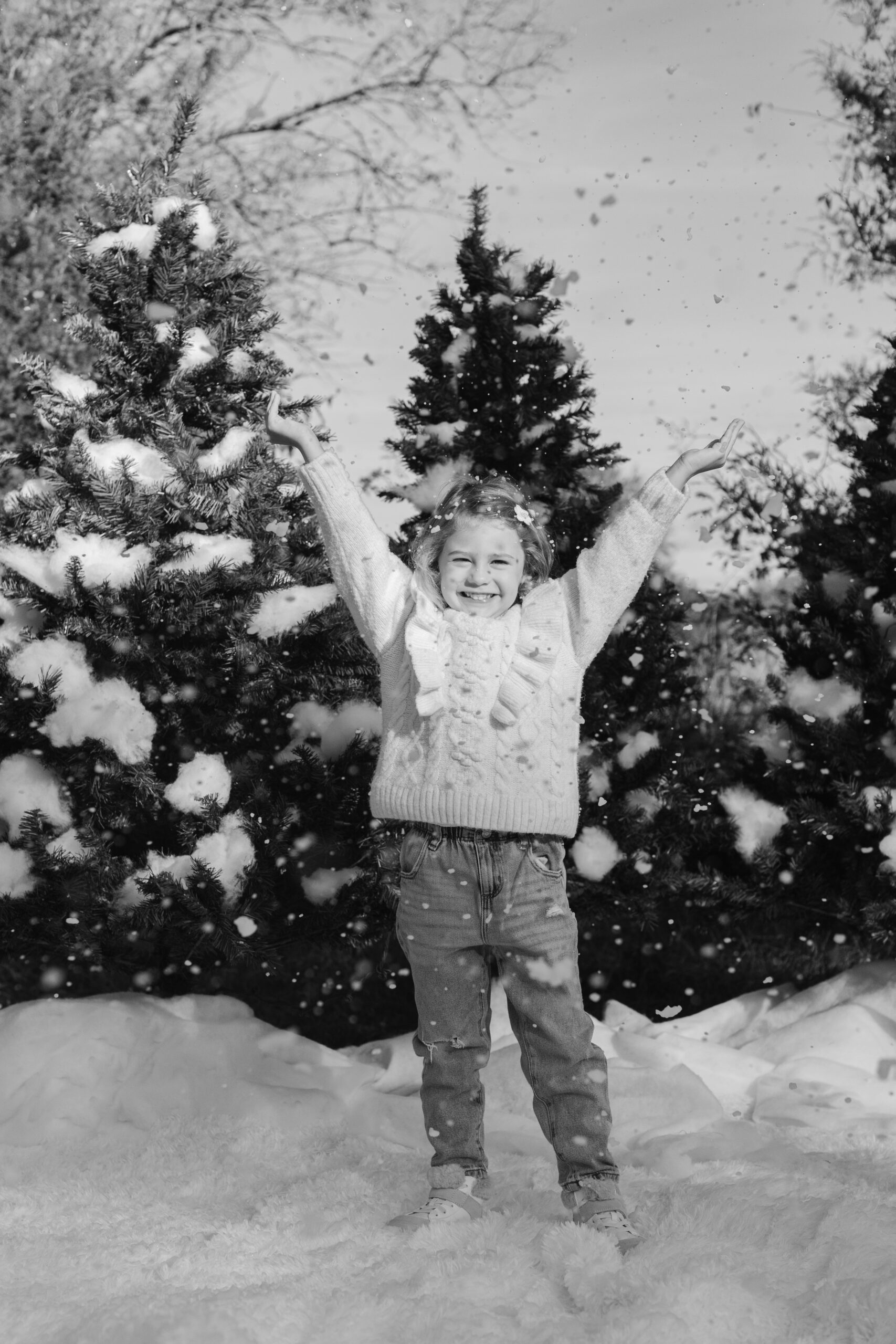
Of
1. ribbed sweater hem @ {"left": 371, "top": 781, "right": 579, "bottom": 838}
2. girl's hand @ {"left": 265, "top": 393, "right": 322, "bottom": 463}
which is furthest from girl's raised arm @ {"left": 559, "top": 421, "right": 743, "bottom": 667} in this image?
girl's hand @ {"left": 265, "top": 393, "right": 322, "bottom": 463}

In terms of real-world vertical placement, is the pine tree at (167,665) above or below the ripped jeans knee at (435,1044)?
above

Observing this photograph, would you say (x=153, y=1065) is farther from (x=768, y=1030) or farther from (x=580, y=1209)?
(x=768, y=1030)

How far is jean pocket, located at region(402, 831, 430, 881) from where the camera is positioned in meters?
2.41

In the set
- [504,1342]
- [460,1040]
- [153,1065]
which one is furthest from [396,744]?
[153,1065]

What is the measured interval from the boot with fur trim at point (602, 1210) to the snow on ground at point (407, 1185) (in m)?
0.05

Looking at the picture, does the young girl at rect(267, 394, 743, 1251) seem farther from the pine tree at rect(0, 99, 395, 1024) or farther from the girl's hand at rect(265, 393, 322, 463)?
the pine tree at rect(0, 99, 395, 1024)

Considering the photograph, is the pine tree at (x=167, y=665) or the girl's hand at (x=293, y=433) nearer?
the girl's hand at (x=293, y=433)

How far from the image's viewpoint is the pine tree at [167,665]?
10.7 ft

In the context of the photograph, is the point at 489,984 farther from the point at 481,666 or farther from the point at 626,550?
the point at 626,550

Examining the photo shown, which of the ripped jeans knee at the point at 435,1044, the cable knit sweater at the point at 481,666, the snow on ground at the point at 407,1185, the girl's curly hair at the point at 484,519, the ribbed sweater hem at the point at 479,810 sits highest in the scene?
the girl's curly hair at the point at 484,519

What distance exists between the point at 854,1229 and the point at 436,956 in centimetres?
88

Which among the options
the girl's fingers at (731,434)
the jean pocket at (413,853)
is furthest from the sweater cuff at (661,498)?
the jean pocket at (413,853)

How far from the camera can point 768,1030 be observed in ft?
12.3

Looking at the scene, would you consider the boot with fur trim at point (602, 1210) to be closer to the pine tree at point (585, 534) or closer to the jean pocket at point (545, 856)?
the jean pocket at point (545, 856)
